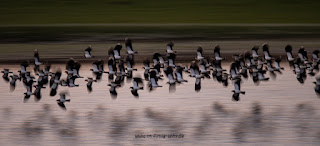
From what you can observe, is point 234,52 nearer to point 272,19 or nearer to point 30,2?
point 272,19

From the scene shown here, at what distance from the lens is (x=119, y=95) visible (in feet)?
62.8

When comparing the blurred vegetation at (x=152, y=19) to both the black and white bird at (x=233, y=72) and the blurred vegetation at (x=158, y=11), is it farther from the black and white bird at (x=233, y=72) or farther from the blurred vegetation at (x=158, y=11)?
the black and white bird at (x=233, y=72)

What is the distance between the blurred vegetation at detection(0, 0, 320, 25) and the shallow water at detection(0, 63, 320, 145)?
3524 centimetres

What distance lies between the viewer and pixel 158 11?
64312 millimetres

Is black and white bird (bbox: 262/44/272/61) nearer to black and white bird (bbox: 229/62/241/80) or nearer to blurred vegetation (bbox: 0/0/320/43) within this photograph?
black and white bird (bbox: 229/62/241/80)

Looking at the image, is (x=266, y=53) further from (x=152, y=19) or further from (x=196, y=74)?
(x=152, y=19)

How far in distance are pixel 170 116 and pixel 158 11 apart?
48.9m

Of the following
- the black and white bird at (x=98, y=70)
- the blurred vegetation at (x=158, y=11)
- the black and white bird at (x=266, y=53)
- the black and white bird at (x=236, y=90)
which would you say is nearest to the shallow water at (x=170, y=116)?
the black and white bird at (x=236, y=90)

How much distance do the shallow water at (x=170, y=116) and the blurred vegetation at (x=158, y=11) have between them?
35239 mm

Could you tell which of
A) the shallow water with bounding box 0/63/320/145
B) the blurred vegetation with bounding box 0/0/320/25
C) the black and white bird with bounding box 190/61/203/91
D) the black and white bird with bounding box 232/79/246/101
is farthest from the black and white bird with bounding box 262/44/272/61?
the blurred vegetation with bounding box 0/0/320/25

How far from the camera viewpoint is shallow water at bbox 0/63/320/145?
44.7ft

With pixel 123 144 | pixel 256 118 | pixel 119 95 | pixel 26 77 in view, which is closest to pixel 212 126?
pixel 256 118

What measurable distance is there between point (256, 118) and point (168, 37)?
2471 cm

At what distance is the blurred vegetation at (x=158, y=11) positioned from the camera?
5641 centimetres
